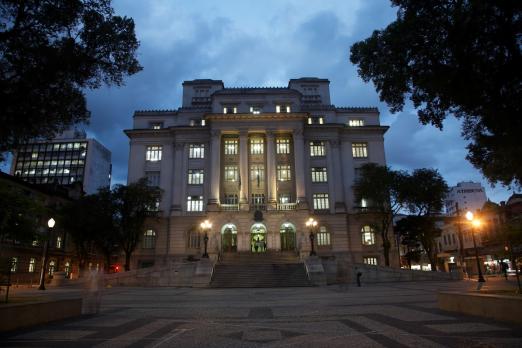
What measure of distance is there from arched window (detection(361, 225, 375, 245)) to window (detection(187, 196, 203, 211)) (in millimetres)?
22334

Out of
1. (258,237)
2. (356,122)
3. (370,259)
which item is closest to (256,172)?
(258,237)

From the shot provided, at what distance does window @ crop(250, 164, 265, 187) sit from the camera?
50.3 m

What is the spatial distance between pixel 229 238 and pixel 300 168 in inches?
516

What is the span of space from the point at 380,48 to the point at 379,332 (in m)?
10.6

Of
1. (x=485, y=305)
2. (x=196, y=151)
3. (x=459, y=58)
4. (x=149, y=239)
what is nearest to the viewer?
(x=485, y=305)

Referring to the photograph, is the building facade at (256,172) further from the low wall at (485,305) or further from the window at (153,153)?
the low wall at (485,305)

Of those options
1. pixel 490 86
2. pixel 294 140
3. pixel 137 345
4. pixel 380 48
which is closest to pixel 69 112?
pixel 137 345

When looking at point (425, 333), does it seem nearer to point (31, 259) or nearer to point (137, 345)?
point (137, 345)

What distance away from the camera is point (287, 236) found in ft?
153

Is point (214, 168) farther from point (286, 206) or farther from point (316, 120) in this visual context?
point (316, 120)

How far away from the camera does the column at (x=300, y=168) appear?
47.3m

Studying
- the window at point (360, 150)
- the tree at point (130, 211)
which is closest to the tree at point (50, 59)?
the tree at point (130, 211)

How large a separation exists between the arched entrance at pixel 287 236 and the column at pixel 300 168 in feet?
9.93

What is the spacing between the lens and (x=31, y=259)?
160ft
